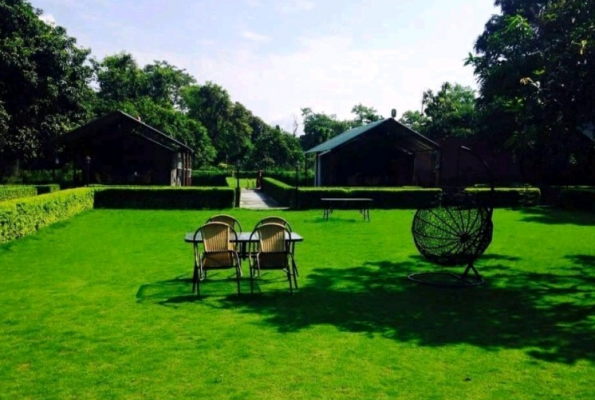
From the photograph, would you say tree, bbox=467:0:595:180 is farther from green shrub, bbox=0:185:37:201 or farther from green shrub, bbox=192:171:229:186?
green shrub, bbox=192:171:229:186

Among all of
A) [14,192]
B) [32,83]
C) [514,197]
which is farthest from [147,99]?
[514,197]

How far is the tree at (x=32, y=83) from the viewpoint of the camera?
122ft

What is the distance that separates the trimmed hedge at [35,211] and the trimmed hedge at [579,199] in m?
22.7

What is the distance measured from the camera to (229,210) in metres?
23.7

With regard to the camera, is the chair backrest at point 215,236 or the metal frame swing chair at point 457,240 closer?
the chair backrest at point 215,236

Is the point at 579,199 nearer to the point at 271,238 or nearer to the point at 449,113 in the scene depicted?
the point at 271,238

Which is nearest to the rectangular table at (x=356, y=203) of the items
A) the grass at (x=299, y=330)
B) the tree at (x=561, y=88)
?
the grass at (x=299, y=330)

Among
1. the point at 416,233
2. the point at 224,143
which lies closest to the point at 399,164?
the point at 416,233

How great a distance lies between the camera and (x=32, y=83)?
38000 millimetres

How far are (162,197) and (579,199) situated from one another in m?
20.1

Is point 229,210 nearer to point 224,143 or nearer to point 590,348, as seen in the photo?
point 590,348

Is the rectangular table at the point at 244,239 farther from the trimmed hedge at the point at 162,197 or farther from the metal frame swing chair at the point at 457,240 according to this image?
the trimmed hedge at the point at 162,197

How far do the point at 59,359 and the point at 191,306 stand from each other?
7.68 ft

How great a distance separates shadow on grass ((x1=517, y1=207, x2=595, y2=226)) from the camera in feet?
64.8
